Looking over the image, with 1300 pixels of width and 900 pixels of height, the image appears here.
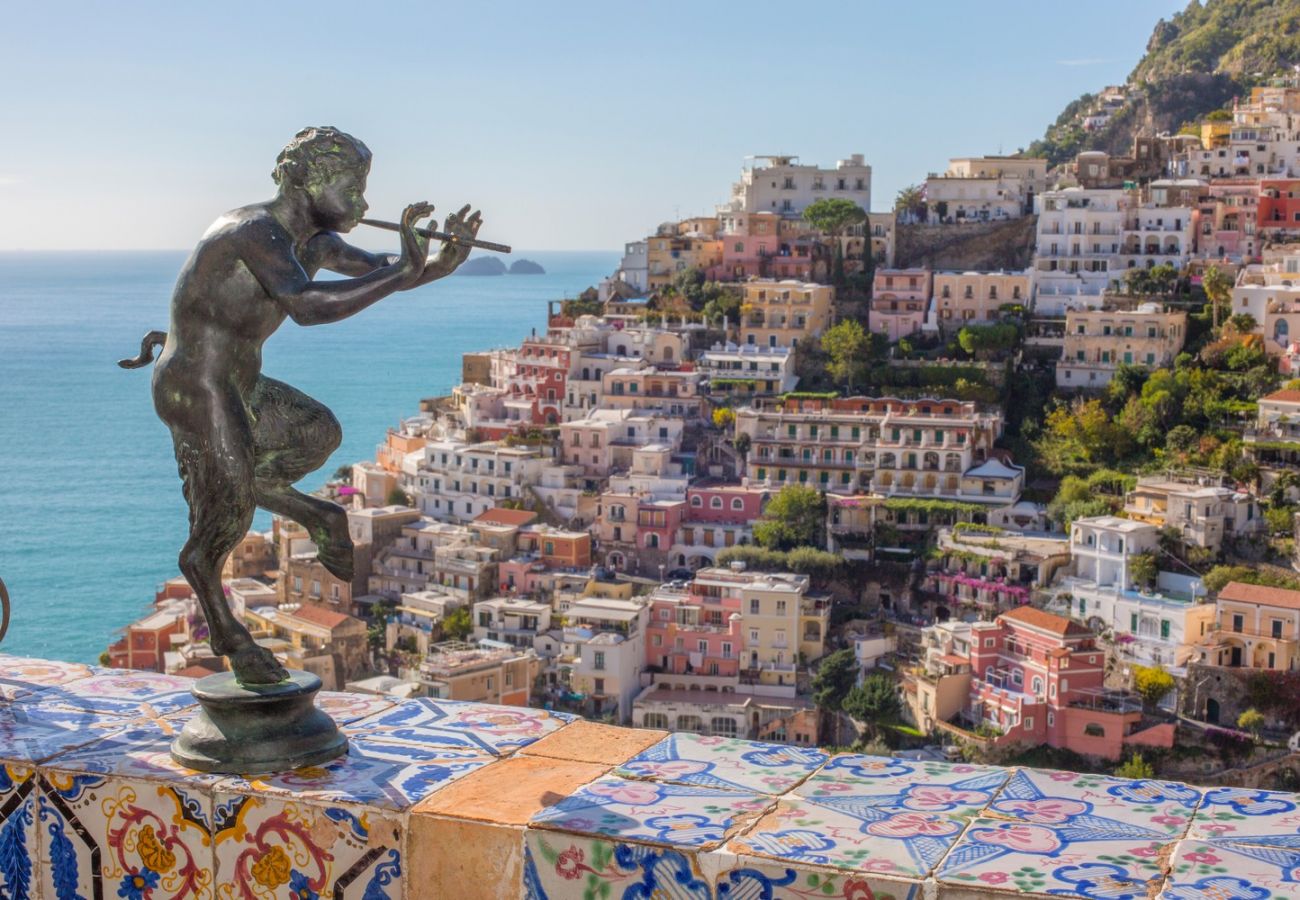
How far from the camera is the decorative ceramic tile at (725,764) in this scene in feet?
6.28

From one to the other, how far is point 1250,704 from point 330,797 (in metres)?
15.6

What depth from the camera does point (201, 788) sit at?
1.93 meters

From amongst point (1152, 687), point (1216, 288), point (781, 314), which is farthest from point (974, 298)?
point (1152, 687)

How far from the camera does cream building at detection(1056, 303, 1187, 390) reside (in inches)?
898

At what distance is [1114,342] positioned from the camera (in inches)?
911

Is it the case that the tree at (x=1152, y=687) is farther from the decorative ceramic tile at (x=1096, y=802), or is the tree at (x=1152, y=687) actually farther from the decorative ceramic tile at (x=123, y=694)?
the decorative ceramic tile at (x=1096, y=802)

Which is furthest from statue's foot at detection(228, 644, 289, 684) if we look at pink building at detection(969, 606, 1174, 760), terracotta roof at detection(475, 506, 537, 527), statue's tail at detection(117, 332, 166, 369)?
terracotta roof at detection(475, 506, 537, 527)

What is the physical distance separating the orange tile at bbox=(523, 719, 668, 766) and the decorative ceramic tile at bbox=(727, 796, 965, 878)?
28 cm

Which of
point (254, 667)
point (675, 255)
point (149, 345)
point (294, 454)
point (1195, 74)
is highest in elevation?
point (1195, 74)

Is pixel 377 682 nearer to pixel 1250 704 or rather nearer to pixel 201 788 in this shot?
pixel 1250 704

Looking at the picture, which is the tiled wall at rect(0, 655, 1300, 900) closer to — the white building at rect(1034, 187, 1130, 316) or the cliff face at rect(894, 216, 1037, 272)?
the white building at rect(1034, 187, 1130, 316)

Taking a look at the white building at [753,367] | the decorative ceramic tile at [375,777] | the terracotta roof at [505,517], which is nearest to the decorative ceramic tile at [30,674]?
the decorative ceramic tile at [375,777]

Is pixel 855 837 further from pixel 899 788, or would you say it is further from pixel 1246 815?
pixel 1246 815

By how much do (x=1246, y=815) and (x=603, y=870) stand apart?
654mm
